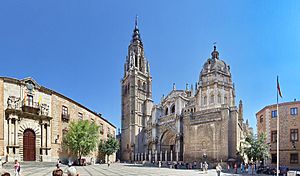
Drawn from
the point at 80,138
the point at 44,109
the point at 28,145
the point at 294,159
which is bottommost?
the point at 294,159

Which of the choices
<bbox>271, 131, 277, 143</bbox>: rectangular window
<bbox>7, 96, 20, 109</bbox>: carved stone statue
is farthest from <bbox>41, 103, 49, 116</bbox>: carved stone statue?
<bbox>271, 131, 277, 143</bbox>: rectangular window

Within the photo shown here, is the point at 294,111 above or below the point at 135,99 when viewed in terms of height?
below

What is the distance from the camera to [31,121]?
33.1m

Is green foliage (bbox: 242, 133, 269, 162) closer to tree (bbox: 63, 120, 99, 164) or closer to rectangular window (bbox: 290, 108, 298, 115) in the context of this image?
rectangular window (bbox: 290, 108, 298, 115)

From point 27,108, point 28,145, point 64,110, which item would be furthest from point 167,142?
point 27,108

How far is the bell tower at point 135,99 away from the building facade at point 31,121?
136 feet

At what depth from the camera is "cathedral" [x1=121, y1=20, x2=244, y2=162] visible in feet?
152

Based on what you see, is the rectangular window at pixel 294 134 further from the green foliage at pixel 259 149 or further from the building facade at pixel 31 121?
the building facade at pixel 31 121

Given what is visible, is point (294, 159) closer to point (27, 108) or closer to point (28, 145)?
point (28, 145)

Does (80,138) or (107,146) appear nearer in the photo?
(80,138)

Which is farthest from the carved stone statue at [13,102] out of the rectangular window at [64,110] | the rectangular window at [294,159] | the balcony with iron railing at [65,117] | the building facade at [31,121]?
the rectangular window at [294,159]

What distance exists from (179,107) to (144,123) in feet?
65.6

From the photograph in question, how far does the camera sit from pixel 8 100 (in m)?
30.6

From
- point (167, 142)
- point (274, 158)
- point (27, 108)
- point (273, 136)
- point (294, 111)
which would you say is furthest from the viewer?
point (167, 142)
